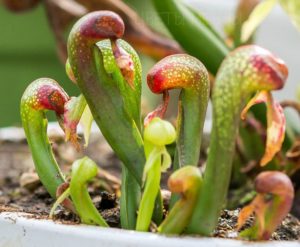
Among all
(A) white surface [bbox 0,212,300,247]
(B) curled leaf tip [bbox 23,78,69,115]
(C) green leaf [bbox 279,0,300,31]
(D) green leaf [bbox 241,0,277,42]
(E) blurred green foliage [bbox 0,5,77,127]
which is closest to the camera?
(A) white surface [bbox 0,212,300,247]

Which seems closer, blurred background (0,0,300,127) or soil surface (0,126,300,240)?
soil surface (0,126,300,240)

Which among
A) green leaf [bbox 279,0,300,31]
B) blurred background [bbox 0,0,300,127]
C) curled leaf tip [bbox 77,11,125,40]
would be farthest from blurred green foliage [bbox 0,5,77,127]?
curled leaf tip [bbox 77,11,125,40]

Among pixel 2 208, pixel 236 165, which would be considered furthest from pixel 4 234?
pixel 236 165

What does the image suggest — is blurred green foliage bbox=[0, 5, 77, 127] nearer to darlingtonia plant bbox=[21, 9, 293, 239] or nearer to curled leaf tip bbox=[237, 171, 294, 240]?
darlingtonia plant bbox=[21, 9, 293, 239]

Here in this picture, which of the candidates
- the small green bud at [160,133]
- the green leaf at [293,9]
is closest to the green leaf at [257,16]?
the green leaf at [293,9]

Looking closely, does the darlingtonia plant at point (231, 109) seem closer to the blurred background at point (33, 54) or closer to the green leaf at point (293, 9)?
the green leaf at point (293, 9)

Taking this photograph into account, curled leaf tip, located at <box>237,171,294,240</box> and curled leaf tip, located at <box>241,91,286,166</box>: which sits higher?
curled leaf tip, located at <box>241,91,286,166</box>
